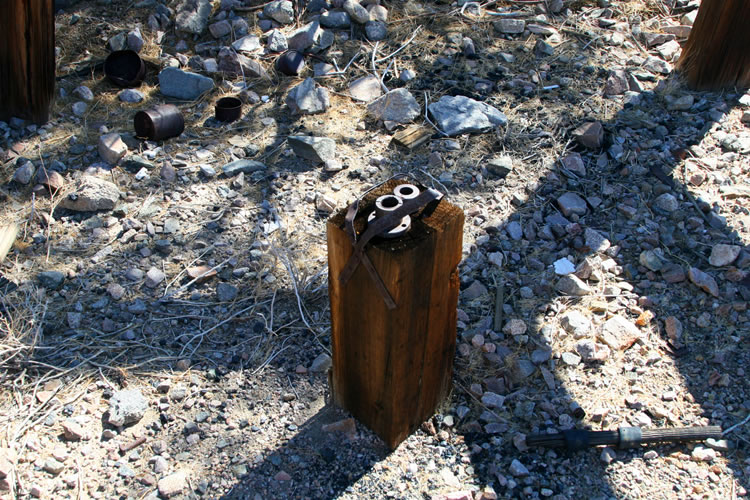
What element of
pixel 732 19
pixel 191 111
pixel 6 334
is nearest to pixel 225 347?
pixel 6 334

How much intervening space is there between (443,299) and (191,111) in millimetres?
3226

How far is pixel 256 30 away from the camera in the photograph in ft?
19.0

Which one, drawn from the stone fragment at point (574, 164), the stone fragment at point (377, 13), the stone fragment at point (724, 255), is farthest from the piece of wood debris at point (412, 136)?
the stone fragment at point (724, 255)

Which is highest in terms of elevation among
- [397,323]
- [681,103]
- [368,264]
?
[368,264]

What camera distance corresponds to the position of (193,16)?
5.73m

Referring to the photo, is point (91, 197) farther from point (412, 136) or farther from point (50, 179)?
point (412, 136)

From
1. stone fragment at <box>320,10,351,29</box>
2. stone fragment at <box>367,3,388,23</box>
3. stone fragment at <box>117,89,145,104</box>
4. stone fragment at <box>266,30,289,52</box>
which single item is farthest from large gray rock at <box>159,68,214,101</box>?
stone fragment at <box>367,3,388,23</box>

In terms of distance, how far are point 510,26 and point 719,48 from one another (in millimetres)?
1684

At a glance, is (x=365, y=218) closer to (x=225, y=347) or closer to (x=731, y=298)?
(x=225, y=347)

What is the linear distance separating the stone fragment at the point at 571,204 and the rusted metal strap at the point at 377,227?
1926 mm

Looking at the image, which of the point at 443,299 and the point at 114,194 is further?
the point at 114,194

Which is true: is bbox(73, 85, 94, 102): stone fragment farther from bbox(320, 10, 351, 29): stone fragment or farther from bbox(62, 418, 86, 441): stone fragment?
bbox(62, 418, 86, 441): stone fragment

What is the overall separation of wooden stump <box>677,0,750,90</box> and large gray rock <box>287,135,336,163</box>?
2.85 metres

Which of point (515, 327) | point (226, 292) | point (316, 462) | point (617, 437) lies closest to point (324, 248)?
point (226, 292)
